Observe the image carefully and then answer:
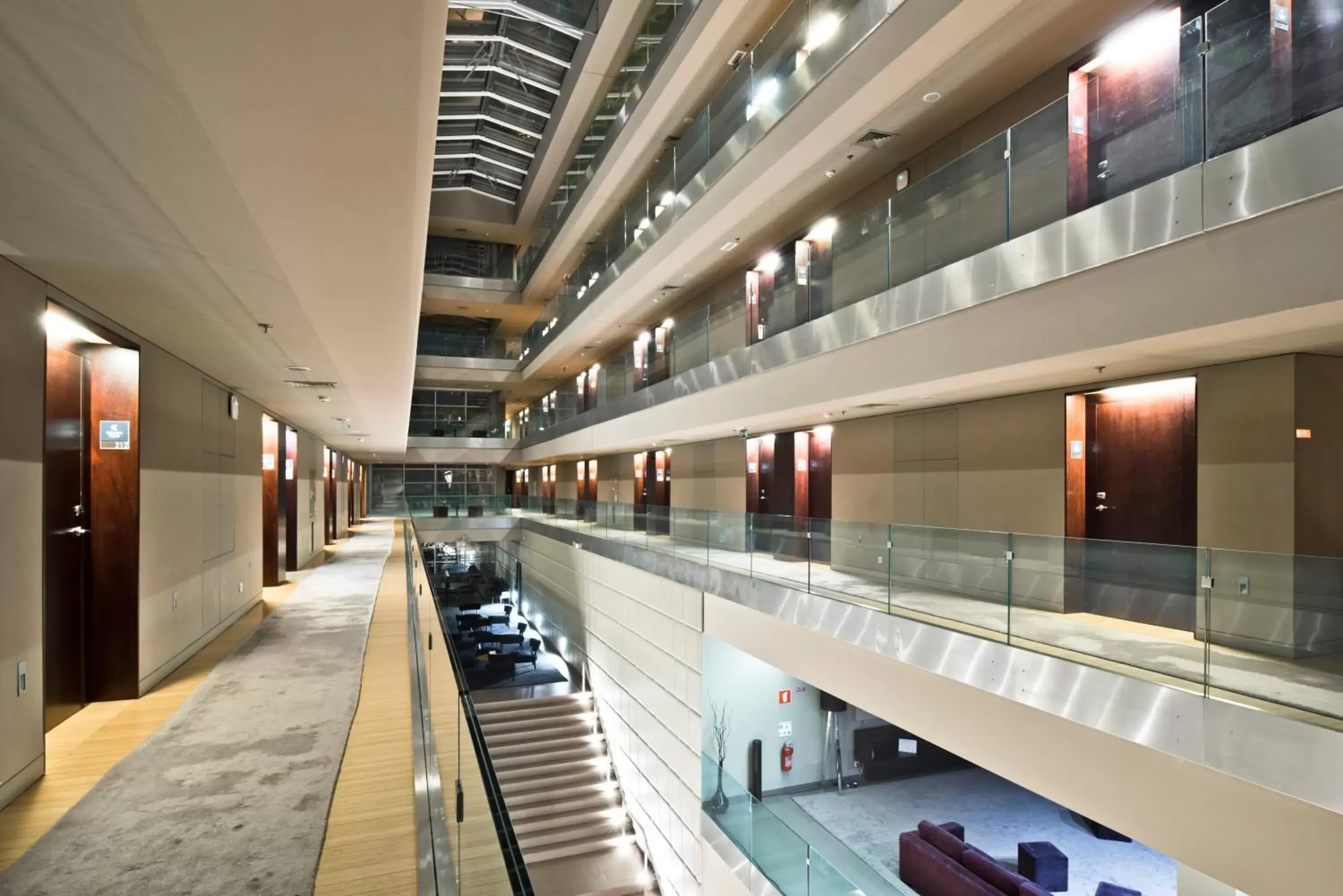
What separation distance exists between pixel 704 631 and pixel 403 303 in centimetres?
650

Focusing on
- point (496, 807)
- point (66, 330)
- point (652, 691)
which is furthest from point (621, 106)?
point (496, 807)

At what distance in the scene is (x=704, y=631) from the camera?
9.73m

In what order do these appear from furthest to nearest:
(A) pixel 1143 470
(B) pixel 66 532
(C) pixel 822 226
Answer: (C) pixel 822 226
(A) pixel 1143 470
(B) pixel 66 532

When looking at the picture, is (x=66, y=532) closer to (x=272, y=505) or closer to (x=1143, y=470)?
(x=272, y=505)

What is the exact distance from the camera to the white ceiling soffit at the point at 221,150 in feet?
5.95

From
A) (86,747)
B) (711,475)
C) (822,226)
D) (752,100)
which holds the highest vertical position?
(752,100)

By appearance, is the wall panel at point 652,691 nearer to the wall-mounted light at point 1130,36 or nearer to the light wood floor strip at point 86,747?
the light wood floor strip at point 86,747

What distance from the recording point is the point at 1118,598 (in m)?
4.74

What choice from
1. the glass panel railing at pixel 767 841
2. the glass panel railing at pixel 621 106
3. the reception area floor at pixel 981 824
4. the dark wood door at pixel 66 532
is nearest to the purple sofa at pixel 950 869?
the reception area floor at pixel 981 824

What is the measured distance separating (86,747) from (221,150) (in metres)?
4.17

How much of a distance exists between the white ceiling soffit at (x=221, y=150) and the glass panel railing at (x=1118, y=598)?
4.63m

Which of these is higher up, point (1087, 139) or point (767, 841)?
point (1087, 139)

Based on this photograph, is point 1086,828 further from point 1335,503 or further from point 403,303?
point 403,303

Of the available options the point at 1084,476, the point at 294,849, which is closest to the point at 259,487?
the point at 294,849
